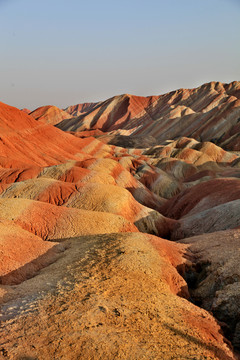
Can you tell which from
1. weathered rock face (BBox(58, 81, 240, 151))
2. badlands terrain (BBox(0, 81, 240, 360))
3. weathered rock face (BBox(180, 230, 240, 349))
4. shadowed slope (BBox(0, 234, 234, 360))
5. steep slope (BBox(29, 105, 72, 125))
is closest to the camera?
shadowed slope (BBox(0, 234, 234, 360))

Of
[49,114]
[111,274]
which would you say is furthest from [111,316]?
[49,114]

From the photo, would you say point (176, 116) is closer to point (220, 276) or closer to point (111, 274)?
point (220, 276)

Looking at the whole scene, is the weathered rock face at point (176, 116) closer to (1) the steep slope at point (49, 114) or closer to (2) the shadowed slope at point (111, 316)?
(1) the steep slope at point (49, 114)

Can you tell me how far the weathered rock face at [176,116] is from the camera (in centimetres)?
11212

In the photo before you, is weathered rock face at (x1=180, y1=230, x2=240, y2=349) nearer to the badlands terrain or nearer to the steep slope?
the badlands terrain

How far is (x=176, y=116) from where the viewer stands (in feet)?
451

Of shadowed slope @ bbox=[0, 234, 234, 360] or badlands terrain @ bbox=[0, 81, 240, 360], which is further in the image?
badlands terrain @ bbox=[0, 81, 240, 360]

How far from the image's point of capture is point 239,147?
Result: 96812mm

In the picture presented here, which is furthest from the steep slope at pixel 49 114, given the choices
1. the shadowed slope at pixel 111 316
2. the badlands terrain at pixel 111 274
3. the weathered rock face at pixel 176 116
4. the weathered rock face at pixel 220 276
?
the shadowed slope at pixel 111 316

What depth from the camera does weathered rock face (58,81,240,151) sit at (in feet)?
368

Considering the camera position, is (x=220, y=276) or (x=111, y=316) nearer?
(x=111, y=316)

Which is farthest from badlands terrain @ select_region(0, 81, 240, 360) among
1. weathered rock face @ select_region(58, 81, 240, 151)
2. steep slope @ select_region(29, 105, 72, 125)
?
steep slope @ select_region(29, 105, 72, 125)

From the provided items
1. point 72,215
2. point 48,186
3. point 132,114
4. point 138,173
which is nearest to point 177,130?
point 132,114

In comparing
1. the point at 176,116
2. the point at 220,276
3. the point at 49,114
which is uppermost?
the point at 176,116
